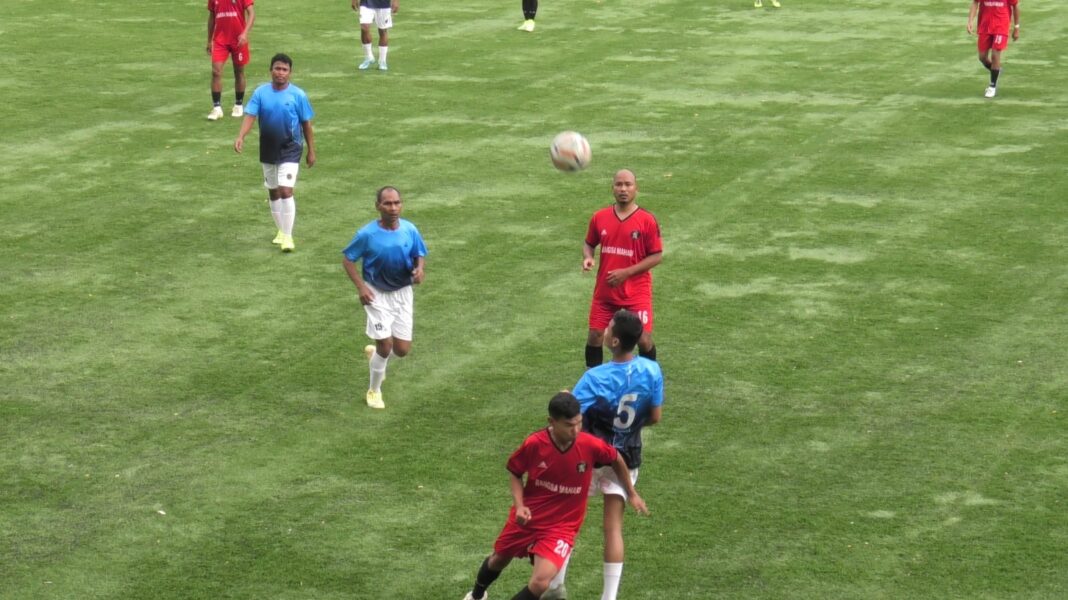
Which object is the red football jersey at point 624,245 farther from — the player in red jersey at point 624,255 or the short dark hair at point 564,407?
the short dark hair at point 564,407

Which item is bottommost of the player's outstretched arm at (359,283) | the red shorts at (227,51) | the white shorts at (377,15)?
the player's outstretched arm at (359,283)

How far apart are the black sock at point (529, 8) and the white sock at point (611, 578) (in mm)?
21978

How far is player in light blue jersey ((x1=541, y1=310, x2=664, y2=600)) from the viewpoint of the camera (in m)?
9.82

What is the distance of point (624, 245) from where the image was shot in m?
13.1

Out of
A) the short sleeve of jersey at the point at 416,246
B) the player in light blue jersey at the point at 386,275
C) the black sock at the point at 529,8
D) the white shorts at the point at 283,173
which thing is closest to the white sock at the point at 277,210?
the white shorts at the point at 283,173

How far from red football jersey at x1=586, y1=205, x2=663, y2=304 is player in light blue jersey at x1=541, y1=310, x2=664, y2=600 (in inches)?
119

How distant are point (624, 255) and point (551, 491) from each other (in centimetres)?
403

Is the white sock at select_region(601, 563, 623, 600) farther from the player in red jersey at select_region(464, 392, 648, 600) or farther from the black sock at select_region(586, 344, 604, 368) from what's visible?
the black sock at select_region(586, 344, 604, 368)

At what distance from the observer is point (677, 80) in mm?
26250

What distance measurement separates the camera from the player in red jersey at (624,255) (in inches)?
511

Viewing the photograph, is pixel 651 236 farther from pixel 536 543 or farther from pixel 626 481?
pixel 536 543

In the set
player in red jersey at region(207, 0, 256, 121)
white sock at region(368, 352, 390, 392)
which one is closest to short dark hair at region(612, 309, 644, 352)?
white sock at region(368, 352, 390, 392)

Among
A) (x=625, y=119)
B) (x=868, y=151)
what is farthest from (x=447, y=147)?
(x=868, y=151)

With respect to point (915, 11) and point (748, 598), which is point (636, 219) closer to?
point (748, 598)
